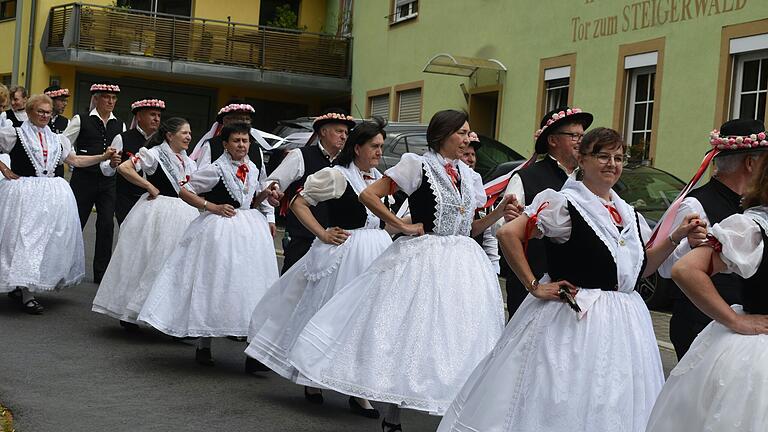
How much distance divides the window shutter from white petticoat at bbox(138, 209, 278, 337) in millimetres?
16844

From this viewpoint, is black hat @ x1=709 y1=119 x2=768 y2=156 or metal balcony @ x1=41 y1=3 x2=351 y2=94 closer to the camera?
black hat @ x1=709 y1=119 x2=768 y2=156

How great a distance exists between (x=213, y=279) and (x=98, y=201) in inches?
186

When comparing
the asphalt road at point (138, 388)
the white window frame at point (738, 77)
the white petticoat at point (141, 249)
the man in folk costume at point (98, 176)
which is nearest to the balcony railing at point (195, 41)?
the white window frame at point (738, 77)

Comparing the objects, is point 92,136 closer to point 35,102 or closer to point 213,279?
point 35,102

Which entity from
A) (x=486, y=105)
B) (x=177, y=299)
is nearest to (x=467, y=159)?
(x=177, y=299)

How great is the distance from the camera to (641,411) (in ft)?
16.3

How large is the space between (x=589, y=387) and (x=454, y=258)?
1850mm

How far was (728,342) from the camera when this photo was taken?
4117mm

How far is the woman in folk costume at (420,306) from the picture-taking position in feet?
21.1

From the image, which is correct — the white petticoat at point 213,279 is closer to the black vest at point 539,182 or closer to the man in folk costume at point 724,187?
the black vest at point 539,182

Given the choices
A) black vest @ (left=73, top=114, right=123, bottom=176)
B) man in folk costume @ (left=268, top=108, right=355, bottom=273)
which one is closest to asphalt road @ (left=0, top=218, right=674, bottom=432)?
man in folk costume @ (left=268, top=108, right=355, bottom=273)

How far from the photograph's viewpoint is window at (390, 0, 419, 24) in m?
26.4

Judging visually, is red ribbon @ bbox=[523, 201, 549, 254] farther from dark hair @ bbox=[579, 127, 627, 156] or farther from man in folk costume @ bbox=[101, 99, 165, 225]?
man in folk costume @ bbox=[101, 99, 165, 225]

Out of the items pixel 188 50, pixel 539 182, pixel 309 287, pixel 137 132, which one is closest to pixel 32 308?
pixel 137 132
